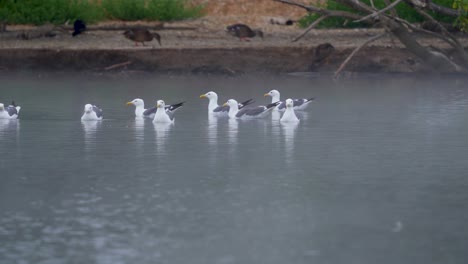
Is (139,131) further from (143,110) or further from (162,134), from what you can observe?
(143,110)

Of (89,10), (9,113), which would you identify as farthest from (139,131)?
(89,10)

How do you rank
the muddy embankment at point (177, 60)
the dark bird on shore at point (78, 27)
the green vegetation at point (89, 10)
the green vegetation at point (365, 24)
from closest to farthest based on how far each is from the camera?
1. the muddy embankment at point (177, 60)
2. the green vegetation at point (365, 24)
3. the dark bird on shore at point (78, 27)
4. the green vegetation at point (89, 10)

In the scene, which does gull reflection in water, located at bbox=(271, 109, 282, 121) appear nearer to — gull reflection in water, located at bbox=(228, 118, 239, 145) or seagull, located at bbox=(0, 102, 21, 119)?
gull reflection in water, located at bbox=(228, 118, 239, 145)

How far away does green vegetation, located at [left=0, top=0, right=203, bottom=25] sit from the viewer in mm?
31953

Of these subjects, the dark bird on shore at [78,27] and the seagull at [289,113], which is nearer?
the seagull at [289,113]

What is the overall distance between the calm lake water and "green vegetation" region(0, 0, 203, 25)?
9.34m

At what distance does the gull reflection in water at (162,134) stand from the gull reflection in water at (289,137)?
1629 mm

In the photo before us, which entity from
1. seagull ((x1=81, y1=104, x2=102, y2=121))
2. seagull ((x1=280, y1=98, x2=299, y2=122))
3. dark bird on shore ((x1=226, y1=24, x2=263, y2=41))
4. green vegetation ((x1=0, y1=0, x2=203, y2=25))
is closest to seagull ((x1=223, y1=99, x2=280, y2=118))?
seagull ((x1=280, y1=98, x2=299, y2=122))

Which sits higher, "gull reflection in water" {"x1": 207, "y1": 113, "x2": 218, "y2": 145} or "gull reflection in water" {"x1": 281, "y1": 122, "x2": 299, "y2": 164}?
"gull reflection in water" {"x1": 207, "y1": 113, "x2": 218, "y2": 145}

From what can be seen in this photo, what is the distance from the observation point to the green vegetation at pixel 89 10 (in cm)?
3195

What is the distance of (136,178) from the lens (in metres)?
13.9

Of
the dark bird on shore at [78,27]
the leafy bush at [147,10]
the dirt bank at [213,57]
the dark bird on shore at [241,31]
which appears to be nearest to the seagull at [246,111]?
the dirt bank at [213,57]

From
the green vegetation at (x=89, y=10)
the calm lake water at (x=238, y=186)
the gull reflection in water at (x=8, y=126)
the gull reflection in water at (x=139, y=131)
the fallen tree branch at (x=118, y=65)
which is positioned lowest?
the calm lake water at (x=238, y=186)

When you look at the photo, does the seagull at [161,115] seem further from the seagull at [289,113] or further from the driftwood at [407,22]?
the driftwood at [407,22]
